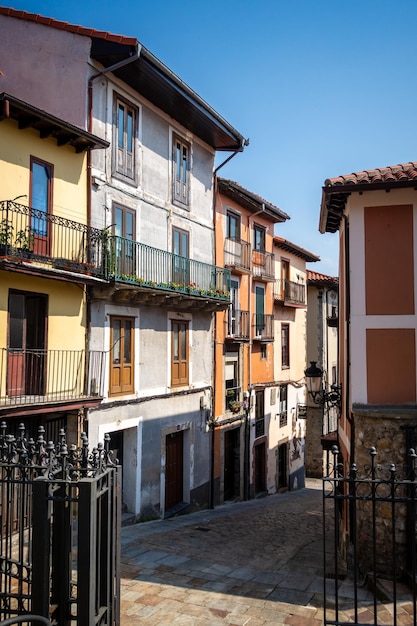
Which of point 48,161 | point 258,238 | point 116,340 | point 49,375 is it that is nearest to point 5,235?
point 48,161

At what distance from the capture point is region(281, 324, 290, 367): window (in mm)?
27203

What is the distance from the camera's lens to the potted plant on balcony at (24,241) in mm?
11961

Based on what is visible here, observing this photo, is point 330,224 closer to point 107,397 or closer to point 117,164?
point 117,164

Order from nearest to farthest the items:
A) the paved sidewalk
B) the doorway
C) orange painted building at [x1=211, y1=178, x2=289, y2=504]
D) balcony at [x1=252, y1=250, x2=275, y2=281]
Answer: the paved sidewalk < orange painted building at [x1=211, y1=178, x2=289, y2=504] < the doorway < balcony at [x1=252, y1=250, x2=275, y2=281]

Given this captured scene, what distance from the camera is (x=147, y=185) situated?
16.7 meters

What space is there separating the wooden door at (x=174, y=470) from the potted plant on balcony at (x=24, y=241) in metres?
8.22

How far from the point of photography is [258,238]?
80.3ft

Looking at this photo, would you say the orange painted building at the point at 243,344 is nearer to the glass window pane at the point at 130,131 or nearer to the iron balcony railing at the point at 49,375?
the glass window pane at the point at 130,131

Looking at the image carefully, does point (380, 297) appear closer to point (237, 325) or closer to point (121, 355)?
point (121, 355)

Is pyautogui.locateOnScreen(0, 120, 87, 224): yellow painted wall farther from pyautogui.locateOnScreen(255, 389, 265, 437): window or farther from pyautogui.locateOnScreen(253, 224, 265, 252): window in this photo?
pyautogui.locateOnScreen(255, 389, 265, 437): window

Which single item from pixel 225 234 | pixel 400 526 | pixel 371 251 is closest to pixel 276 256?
pixel 225 234

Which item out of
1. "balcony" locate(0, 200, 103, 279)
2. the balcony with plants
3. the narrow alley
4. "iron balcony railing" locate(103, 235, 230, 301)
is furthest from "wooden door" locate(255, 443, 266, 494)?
"balcony" locate(0, 200, 103, 279)

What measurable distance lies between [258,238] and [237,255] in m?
Answer: 2.79

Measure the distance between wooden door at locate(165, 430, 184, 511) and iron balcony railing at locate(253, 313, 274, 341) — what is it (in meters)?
6.77
